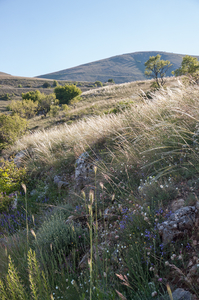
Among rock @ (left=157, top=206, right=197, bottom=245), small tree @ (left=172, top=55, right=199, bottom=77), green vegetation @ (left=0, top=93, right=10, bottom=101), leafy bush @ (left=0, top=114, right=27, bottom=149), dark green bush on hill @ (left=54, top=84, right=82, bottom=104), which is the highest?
green vegetation @ (left=0, top=93, right=10, bottom=101)

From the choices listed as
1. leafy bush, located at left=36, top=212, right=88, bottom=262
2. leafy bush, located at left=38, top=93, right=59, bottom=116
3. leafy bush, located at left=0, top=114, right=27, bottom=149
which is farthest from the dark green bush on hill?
leafy bush, located at left=36, top=212, right=88, bottom=262

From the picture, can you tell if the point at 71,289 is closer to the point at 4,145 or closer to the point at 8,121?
the point at 4,145

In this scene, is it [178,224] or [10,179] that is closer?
[178,224]

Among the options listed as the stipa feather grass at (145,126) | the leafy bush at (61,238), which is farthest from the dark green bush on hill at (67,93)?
the leafy bush at (61,238)

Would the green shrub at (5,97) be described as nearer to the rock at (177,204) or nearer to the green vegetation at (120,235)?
the green vegetation at (120,235)

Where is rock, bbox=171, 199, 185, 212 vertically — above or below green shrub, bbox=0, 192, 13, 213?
above

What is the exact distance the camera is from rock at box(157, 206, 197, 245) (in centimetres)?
159

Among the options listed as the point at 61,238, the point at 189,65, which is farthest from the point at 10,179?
the point at 189,65

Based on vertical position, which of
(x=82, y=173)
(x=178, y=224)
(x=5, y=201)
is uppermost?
(x=178, y=224)

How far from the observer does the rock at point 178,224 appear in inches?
62.7

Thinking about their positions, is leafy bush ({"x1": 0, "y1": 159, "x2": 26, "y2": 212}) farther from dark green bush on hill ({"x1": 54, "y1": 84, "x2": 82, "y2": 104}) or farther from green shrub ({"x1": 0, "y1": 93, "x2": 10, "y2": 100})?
green shrub ({"x1": 0, "y1": 93, "x2": 10, "y2": 100})

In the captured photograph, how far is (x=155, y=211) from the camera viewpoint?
1853 mm

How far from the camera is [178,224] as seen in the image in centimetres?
163

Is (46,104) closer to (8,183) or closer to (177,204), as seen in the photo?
(8,183)
